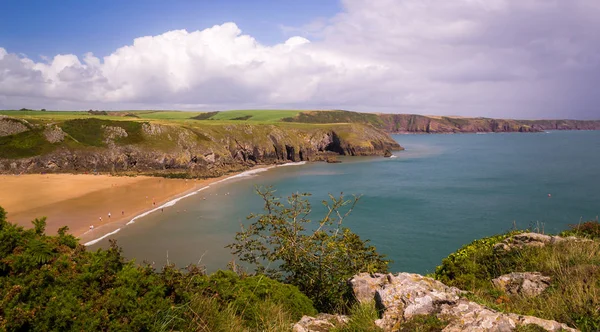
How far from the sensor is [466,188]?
2191 inches

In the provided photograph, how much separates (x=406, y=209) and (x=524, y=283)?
118 feet

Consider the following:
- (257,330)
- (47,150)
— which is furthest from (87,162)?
(257,330)

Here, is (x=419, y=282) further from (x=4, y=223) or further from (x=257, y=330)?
(x=4, y=223)

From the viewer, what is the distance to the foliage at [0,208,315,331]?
4.87m

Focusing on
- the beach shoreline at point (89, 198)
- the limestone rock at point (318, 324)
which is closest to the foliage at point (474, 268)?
the limestone rock at point (318, 324)

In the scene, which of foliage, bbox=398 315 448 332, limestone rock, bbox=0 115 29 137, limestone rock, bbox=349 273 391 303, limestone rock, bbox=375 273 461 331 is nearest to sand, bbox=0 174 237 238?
limestone rock, bbox=0 115 29 137

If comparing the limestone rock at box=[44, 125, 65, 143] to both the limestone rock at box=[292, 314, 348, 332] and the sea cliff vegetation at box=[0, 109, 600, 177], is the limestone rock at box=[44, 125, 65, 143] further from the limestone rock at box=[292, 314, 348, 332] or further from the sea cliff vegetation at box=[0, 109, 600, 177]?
the limestone rock at box=[292, 314, 348, 332]

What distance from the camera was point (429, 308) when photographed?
5.63 meters

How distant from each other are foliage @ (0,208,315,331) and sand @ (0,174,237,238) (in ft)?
94.0

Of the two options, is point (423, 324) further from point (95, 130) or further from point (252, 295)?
point (95, 130)

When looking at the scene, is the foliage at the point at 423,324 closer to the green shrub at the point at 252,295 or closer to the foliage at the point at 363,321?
the foliage at the point at 363,321

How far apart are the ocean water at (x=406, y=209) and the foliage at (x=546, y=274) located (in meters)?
6.79

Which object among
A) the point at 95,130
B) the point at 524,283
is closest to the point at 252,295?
the point at 524,283

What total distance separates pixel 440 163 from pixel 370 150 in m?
28.8
